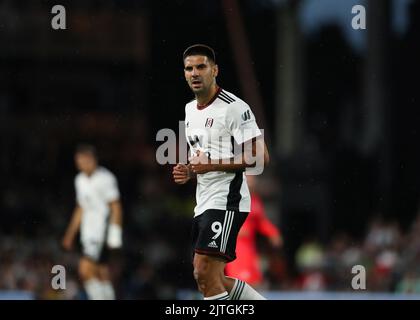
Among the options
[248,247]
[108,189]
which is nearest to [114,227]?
[108,189]

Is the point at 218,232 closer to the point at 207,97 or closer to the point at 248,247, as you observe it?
the point at 207,97

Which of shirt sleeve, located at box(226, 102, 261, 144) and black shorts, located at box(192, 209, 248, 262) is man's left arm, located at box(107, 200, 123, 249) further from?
shirt sleeve, located at box(226, 102, 261, 144)

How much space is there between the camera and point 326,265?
1839 centimetres

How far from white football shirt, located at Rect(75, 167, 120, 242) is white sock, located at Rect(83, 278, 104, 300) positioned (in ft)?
1.78

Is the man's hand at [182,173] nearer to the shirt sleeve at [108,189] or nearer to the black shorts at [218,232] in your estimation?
the black shorts at [218,232]

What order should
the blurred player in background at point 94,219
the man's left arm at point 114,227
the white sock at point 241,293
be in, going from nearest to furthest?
the white sock at point 241,293, the man's left arm at point 114,227, the blurred player in background at point 94,219

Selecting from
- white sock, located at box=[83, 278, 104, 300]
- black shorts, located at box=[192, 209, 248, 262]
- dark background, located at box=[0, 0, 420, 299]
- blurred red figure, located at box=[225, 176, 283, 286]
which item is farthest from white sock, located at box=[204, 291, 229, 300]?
dark background, located at box=[0, 0, 420, 299]

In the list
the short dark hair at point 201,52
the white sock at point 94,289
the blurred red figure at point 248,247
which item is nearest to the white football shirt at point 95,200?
the white sock at point 94,289

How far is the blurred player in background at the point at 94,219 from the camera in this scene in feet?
44.9

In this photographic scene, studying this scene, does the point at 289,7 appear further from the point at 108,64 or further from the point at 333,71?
the point at 108,64

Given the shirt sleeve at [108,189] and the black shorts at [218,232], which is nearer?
the black shorts at [218,232]

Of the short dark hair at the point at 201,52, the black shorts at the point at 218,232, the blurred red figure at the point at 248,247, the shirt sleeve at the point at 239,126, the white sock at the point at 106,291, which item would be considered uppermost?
the short dark hair at the point at 201,52

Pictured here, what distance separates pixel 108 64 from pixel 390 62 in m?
5.57

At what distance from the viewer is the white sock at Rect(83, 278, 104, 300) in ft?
44.3
